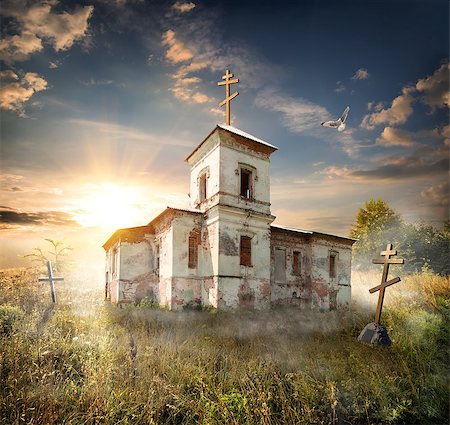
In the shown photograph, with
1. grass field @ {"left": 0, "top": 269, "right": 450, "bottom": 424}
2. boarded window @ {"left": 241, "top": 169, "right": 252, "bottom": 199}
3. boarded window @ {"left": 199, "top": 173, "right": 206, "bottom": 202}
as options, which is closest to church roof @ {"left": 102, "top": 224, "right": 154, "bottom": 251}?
boarded window @ {"left": 199, "top": 173, "right": 206, "bottom": 202}

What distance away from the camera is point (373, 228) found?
37312mm

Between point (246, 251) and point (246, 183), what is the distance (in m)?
3.93

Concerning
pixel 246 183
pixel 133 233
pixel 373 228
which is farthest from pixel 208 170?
pixel 373 228

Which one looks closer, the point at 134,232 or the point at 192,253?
the point at 192,253

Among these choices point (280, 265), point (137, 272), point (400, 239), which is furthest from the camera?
point (400, 239)

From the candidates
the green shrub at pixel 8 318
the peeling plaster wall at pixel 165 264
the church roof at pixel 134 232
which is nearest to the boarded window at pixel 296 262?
the peeling plaster wall at pixel 165 264

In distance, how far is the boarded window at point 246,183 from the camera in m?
18.9

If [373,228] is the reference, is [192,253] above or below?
below

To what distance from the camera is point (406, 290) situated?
52.7ft

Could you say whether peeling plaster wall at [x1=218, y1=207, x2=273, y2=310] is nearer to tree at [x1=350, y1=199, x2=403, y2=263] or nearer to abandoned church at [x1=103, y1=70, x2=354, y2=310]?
abandoned church at [x1=103, y1=70, x2=354, y2=310]

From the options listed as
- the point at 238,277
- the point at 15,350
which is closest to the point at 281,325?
the point at 238,277

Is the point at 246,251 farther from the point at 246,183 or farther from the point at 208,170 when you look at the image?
the point at 208,170

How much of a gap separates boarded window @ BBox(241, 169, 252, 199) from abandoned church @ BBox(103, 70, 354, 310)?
0.18 feet

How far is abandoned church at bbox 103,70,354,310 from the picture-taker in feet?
55.6
